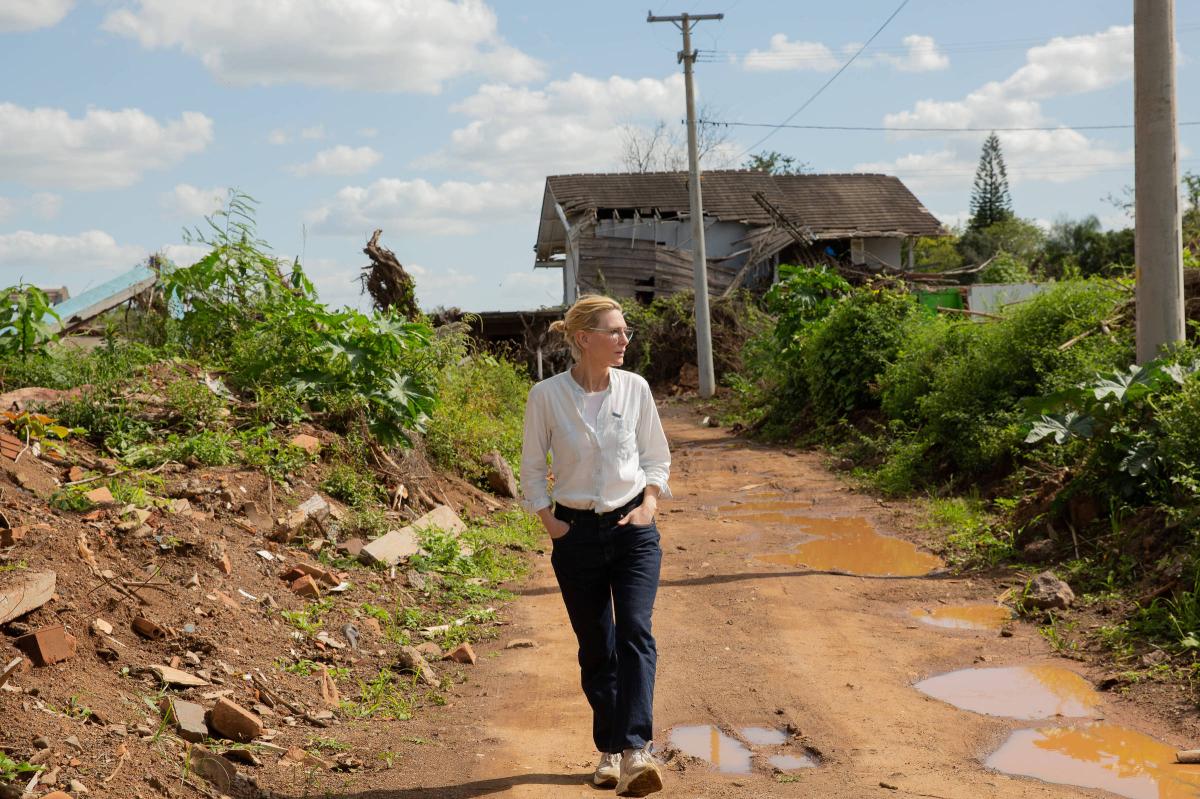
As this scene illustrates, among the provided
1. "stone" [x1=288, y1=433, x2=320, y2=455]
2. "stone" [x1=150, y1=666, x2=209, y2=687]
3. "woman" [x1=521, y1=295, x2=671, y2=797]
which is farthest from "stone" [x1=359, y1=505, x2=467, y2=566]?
"woman" [x1=521, y1=295, x2=671, y2=797]

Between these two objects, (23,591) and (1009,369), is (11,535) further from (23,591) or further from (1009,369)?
(1009,369)

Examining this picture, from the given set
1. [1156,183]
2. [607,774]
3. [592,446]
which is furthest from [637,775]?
[1156,183]

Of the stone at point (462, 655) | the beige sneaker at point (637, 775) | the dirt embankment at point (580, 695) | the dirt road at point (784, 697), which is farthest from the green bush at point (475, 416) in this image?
the beige sneaker at point (637, 775)

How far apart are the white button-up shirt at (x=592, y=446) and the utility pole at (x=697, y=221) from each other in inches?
841

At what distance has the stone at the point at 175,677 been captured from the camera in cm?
528

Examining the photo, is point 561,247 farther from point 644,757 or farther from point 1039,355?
point 644,757

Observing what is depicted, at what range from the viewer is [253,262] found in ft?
37.3

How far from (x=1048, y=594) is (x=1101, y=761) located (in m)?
2.71

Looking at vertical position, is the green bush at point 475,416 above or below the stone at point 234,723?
above

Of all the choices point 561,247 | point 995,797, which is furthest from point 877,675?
point 561,247

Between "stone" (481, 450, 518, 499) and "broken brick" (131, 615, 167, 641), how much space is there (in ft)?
21.1

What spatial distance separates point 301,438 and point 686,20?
2010 cm

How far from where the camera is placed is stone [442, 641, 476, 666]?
6.78 m

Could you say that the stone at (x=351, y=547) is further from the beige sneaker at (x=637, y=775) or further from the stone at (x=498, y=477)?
the beige sneaker at (x=637, y=775)
